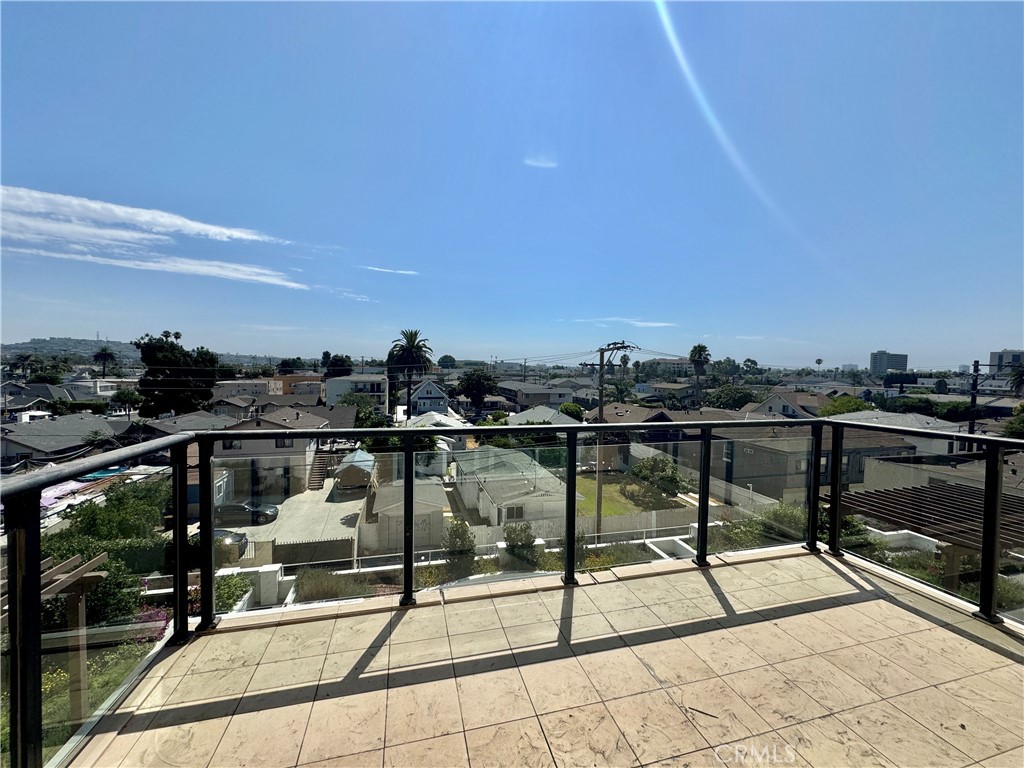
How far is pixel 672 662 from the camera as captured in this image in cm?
197

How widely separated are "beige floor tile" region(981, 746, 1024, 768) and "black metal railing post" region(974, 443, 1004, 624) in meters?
1.24

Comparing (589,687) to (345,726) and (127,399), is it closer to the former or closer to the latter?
(345,726)

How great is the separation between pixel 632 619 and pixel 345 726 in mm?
1495

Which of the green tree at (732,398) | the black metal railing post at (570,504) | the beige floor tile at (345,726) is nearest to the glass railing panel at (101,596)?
the beige floor tile at (345,726)

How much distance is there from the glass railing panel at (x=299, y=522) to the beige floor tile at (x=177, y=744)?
2.54ft

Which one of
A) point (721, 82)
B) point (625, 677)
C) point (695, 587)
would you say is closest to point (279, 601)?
point (625, 677)

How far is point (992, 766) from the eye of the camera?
1.42 metres

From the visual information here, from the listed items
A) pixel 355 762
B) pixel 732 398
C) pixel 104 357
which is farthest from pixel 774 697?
pixel 104 357

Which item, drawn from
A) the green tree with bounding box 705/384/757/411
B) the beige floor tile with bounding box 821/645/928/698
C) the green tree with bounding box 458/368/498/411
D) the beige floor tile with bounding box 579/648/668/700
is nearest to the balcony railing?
the beige floor tile with bounding box 579/648/668/700

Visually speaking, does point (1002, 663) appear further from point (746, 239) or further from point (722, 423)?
point (746, 239)

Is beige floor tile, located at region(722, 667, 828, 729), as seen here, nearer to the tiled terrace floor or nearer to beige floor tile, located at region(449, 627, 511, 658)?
the tiled terrace floor

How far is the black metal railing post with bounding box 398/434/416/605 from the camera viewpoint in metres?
2.43

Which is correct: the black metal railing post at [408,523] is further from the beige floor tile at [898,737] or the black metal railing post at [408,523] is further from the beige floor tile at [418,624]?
the beige floor tile at [898,737]

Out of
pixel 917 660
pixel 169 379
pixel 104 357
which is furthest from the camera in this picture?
pixel 104 357
